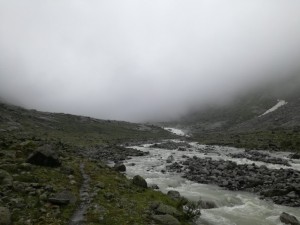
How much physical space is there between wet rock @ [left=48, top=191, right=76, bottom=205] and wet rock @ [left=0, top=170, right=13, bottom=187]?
3.79 m

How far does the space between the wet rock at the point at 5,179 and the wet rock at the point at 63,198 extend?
149 inches

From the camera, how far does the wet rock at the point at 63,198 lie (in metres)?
24.3

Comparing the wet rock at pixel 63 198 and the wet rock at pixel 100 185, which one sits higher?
the wet rock at pixel 100 185

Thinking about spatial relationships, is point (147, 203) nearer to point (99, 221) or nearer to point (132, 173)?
point (99, 221)

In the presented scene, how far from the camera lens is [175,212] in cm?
2667

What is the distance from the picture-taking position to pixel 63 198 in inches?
985

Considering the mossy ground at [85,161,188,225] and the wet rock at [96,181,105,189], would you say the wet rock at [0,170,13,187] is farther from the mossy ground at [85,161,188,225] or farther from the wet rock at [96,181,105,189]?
the wet rock at [96,181,105,189]

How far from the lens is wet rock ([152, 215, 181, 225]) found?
24.2 metres

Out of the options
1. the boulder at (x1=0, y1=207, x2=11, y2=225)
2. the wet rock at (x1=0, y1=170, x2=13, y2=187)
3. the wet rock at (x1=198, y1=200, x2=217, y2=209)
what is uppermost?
the wet rock at (x1=0, y1=170, x2=13, y2=187)

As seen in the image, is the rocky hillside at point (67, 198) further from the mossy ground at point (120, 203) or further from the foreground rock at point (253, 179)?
the foreground rock at point (253, 179)

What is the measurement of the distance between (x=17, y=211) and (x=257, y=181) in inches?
1328

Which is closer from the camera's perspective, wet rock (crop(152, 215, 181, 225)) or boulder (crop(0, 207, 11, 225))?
boulder (crop(0, 207, 11, 225))

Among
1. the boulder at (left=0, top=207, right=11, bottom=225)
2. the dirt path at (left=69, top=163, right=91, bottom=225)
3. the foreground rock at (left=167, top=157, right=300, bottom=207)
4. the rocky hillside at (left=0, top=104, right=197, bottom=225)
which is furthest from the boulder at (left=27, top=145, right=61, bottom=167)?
the foreground rock at (left=167, top=157, right=300, bottom=207)

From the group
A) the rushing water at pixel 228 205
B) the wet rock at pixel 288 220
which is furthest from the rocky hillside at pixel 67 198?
the wet rock at pixel 288 220
